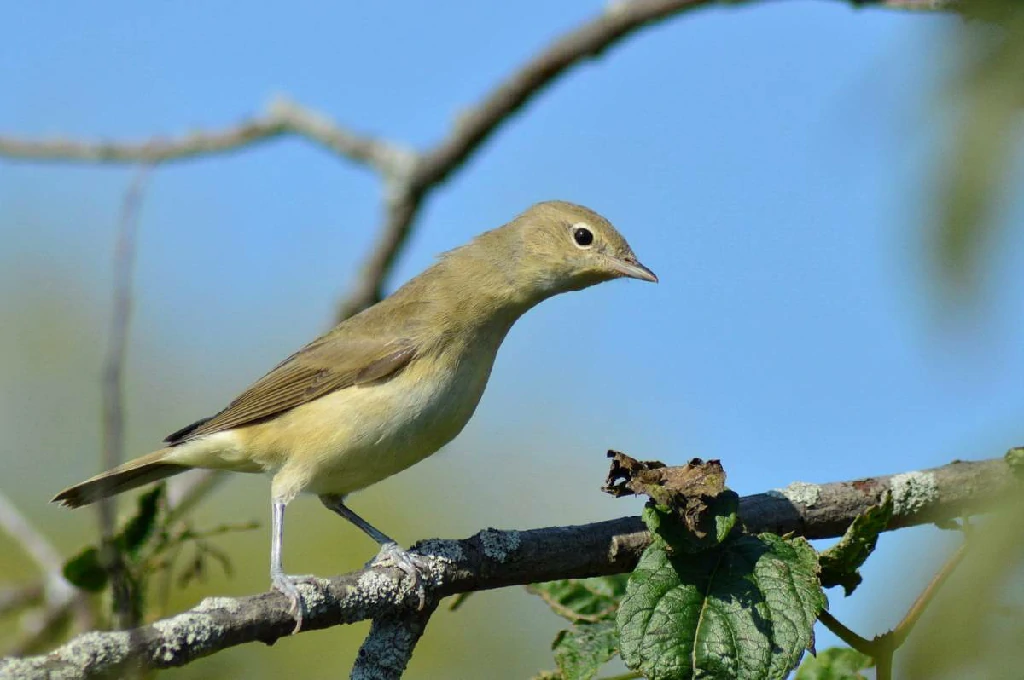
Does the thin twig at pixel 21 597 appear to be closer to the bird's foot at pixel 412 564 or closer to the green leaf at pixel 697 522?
the bird's foot at pixel 412 564

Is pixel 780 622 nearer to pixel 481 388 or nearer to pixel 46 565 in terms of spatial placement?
pixel 481 388

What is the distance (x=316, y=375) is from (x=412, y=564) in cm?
221

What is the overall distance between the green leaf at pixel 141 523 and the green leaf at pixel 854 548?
2.40 m

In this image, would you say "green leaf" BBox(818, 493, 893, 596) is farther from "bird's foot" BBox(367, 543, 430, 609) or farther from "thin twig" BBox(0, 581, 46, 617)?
"thin twig" BBox(0, 581, 46, 617)


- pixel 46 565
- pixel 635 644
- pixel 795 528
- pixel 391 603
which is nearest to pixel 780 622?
pixel 635 644

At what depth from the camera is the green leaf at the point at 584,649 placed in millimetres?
3391

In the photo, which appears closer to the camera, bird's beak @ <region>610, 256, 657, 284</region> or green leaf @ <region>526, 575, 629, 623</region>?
green leaf @ <region>526, 575, 629, 623</region>

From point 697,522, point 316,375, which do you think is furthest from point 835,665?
point 316,375

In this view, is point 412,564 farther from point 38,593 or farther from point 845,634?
point 38,593

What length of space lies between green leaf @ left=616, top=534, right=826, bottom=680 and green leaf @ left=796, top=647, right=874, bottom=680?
0.41m

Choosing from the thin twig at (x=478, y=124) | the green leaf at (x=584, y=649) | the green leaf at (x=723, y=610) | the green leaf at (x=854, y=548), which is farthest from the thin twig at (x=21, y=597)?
the green leaf at (x=854, y=548)

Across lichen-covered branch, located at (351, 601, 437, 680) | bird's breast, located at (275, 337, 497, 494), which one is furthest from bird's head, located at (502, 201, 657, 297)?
lichen-covered branch, located at (351, 601, 437, 680)

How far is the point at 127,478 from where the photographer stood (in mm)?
5527

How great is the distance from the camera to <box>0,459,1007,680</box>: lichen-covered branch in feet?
8.99
